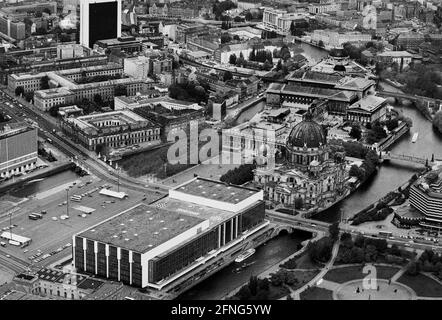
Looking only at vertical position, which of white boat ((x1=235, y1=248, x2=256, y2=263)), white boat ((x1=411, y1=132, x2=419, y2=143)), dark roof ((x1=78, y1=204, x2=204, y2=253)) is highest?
dark roof ((x1=78, y1=204, x2=204, y2=253))

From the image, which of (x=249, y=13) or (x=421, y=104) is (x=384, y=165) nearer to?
(x=421, y=104)

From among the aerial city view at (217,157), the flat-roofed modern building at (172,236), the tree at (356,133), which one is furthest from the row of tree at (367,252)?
the tree at (356,133)

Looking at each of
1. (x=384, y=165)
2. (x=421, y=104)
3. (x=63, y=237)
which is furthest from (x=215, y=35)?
(x=63, y=237)

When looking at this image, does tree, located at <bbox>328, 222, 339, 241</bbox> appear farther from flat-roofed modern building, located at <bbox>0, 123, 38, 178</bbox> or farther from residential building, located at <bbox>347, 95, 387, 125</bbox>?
residential building, located at <bbox>347, 95, 387, 125</bbox>

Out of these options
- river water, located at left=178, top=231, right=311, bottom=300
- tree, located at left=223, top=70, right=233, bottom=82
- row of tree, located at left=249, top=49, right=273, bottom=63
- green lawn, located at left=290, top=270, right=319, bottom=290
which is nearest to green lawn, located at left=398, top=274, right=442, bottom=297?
green lawn, located at left=290, top=270, right=319, bottom=290

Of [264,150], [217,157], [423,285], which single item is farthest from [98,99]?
[423,285]
